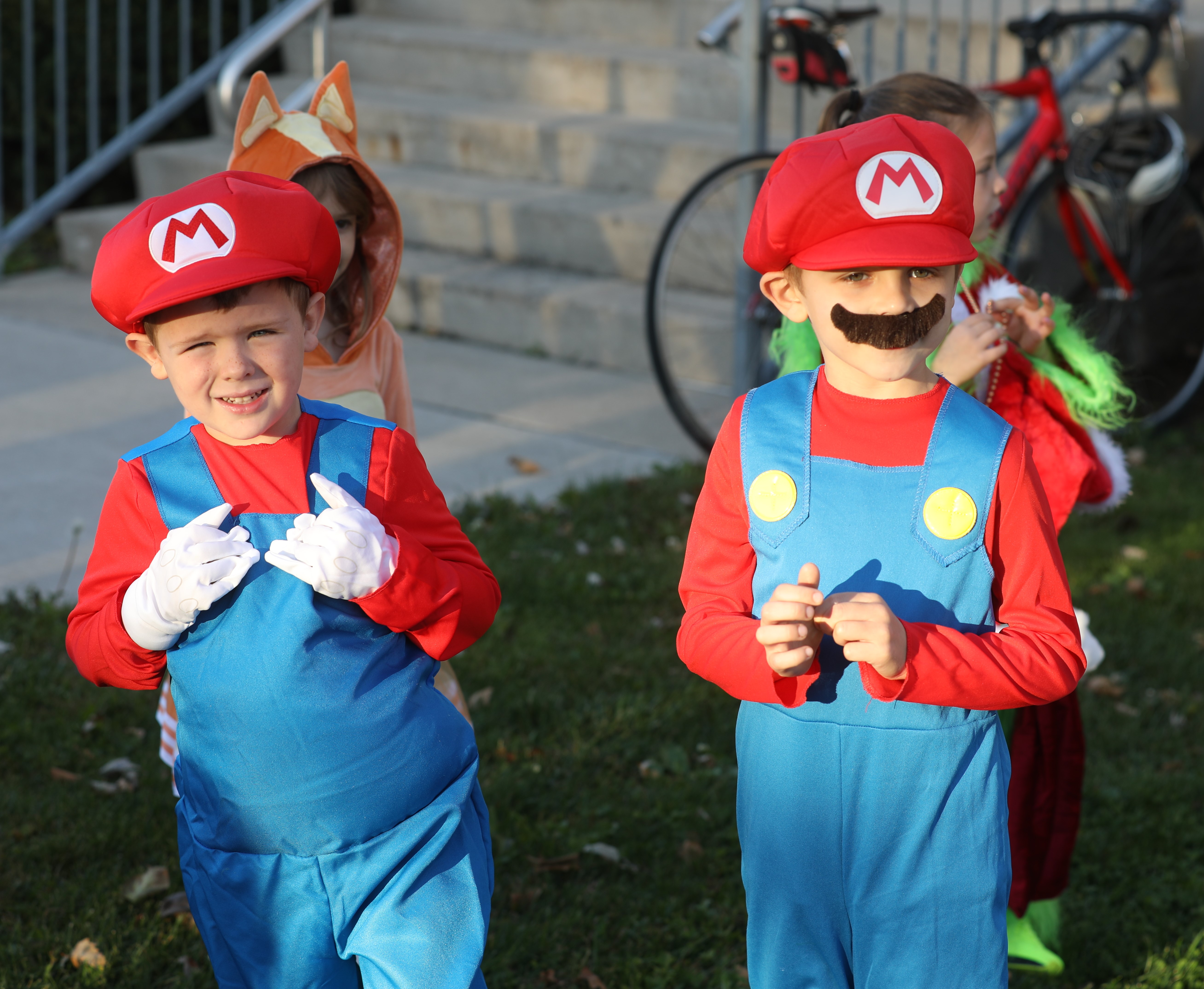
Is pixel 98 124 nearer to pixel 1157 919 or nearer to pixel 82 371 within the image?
pixel 82 371

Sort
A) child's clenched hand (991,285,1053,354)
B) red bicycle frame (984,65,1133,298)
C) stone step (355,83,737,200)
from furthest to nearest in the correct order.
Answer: stone step (355,83,737,200) → red bicycle frame (984,65,1133,298) → child's clenched hand (991,285,1053,354)

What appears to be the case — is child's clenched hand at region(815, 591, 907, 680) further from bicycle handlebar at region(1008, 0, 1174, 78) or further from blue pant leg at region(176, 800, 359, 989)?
bicycle handlebar at region(1008, 0, 1174, 78)

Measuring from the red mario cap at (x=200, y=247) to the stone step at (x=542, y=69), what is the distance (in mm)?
6135

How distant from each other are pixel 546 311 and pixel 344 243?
424cm

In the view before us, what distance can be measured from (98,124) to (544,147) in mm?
2963

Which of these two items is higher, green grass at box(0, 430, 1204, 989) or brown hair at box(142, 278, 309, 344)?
brown hair at box(142, 278, 309, 344)

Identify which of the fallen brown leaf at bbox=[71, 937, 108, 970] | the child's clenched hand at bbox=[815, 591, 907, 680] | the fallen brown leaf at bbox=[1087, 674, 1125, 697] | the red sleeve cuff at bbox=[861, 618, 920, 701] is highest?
the child's clenched hand at bbox=[815, 591, 907, 680]

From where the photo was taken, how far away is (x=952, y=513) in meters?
1.78

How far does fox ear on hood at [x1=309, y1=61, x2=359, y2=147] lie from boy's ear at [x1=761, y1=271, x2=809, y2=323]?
42.9 inches

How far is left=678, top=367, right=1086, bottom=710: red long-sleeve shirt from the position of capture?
5.71ft

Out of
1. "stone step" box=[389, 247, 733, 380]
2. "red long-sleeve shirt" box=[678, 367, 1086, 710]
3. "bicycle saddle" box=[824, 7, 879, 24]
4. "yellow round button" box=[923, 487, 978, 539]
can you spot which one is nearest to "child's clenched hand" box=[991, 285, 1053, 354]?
"red long-sleeve shirt" box=[678, 367, 1086, 710]

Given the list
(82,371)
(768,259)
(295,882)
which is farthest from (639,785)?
(82,371)

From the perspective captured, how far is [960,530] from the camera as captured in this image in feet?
5.84

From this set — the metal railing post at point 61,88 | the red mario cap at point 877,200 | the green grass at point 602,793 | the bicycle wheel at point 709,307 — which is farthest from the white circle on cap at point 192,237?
the metal railing post at point 61,88
